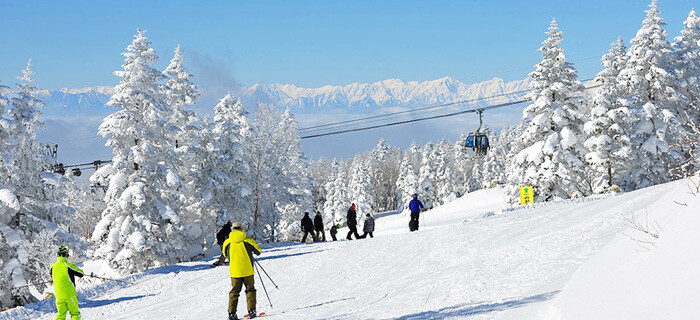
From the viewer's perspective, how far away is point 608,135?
31.8 meters

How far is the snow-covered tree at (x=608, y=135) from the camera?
102 feet

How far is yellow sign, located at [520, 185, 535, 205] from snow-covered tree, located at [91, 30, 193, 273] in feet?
65.2

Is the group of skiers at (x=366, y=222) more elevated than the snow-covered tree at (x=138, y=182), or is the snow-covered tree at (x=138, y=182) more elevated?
the snow-covered tree at (x=138, y=182)

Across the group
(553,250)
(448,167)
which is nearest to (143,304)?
(553,250)

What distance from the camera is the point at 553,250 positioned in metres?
12.7

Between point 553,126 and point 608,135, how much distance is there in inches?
122

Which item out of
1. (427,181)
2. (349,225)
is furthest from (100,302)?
(427,181)

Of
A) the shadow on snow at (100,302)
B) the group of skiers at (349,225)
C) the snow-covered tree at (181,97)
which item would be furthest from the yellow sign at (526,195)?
the shadow on snow at (100,302)

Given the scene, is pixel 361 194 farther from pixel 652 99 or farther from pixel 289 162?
pixel 652 99

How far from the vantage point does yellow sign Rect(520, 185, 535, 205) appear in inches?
1292

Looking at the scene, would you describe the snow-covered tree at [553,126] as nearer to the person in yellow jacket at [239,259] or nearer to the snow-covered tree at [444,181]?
the person in yellow jacket at [239,259]

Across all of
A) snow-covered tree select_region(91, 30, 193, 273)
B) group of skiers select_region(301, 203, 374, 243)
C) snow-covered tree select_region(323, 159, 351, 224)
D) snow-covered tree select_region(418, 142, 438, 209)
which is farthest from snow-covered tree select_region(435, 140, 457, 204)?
snow-covered tree select_region(91, 30, 193, 273)

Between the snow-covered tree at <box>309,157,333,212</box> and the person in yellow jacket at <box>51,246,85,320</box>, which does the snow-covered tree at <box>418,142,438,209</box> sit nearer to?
the snow-covered tree at <box>309,157,333,212</box>

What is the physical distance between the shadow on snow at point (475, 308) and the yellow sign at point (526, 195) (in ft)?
81.9
